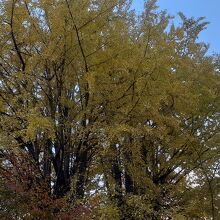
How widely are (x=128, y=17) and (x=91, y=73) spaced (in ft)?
9.93

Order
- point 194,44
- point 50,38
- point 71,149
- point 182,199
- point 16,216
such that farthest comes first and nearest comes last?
point 194,44 → point 182,199 → point 71,149 → point 50,38 → point 16,216

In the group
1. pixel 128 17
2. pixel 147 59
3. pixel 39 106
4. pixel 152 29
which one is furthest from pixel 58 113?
pixel 128 17

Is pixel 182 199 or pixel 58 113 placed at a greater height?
pixel 58 113

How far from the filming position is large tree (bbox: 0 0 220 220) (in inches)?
250

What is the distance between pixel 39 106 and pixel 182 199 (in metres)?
3.83

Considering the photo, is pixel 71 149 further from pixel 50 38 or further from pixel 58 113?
Answer: pixel 50 38

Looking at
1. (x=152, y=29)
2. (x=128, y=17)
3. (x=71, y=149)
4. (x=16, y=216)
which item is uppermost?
(x=128, y=17)

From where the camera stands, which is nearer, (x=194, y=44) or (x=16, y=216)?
(x=16, y=216)

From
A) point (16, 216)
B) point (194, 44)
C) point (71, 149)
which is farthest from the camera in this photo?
point (194, 44)

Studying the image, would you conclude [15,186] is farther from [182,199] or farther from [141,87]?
[182,199]

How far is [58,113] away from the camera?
22.8 ft

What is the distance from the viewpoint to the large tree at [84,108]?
634 centimetres

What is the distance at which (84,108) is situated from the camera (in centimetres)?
682

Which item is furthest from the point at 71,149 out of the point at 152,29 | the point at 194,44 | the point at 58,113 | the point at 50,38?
the point at 194,44
